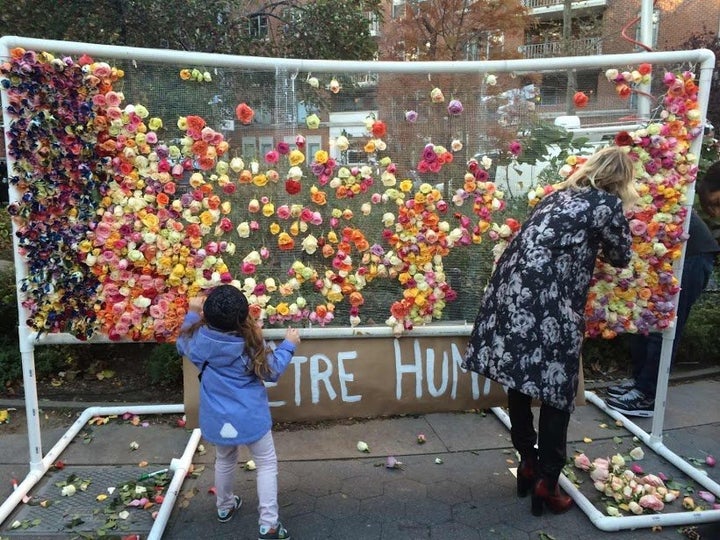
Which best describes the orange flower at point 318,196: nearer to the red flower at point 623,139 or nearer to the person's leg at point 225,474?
the person's leg at point 225,474

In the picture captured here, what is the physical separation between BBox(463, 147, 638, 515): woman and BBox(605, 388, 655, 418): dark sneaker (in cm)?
158

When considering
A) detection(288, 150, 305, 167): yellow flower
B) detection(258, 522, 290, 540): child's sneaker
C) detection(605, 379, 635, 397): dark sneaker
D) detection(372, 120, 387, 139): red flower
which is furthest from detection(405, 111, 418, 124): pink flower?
detection(605, 379, 635, 397): dark sneaker

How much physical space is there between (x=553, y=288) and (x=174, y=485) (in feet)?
7.03

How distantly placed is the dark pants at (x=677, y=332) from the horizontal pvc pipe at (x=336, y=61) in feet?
4.28

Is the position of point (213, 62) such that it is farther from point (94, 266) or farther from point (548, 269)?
point (548, 269)

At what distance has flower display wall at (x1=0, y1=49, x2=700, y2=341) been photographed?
264 cm

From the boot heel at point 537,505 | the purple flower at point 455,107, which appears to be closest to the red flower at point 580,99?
the purple flower at point 455,107

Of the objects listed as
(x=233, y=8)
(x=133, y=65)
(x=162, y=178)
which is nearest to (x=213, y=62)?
(x=133, y=65)

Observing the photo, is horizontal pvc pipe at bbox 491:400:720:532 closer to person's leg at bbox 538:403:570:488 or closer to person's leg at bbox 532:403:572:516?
person's leg at bbox 532:403:572:516

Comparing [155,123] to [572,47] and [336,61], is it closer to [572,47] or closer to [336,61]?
[336,61]

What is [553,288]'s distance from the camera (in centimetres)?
243

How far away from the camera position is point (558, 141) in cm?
296

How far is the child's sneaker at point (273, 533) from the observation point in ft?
8.18

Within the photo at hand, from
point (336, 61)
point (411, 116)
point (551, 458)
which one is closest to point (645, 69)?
point (411, 116)
